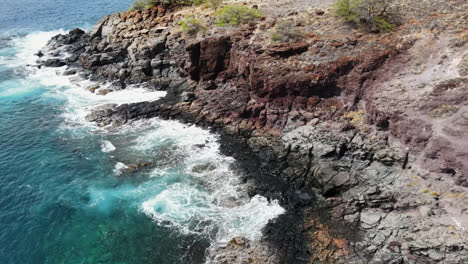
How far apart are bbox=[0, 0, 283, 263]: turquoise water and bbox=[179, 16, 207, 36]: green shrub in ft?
27.8

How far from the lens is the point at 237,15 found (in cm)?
3622

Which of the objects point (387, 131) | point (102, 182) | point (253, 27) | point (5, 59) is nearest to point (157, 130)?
point (102, 182)

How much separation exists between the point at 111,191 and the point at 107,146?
646 centimetres

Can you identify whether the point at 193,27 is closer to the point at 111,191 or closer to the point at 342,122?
the point at 342,122

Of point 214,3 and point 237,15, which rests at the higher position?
point 237,15

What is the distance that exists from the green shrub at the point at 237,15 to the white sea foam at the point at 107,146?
697 inches

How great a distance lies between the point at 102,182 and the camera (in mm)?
26375

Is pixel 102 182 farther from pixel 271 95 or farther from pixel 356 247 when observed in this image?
pixel 356 247

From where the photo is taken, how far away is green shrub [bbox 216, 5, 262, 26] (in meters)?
35.8

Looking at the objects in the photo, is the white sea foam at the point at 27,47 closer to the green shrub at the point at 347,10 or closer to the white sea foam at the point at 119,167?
the white sea foam at the point at 119,167

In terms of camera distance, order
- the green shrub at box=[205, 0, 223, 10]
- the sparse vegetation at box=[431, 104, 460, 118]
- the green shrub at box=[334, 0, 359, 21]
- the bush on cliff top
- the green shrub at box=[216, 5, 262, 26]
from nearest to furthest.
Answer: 1. the sparse vegetation at box=[431, 104, 460, 118]
2. the green shrub at box=[334, 0, 359, 21]
3. the green shrub at box=[216, 5, 262, 26]
4. the green shrub at box=[205, 0, 223, 10]
5. the bush on cliff top

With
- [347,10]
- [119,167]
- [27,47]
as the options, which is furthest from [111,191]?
[27,47]

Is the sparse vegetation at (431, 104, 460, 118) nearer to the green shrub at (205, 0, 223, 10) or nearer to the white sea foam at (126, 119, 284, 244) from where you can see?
the white sea foam at (126, 119, 284, 244)

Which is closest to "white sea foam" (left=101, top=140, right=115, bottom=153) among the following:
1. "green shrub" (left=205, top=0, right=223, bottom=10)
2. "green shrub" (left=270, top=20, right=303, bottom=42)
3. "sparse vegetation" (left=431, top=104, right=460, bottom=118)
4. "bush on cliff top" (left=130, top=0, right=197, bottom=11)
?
"green shrub" (left=270, top=20, right=303, bottom=42)
